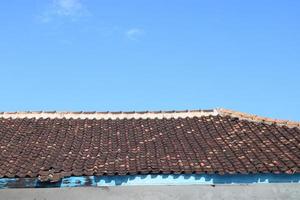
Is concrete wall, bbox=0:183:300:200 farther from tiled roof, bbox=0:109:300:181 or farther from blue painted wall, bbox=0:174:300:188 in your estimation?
tiled roof, bbox=0:109:300:181

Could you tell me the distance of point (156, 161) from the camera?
10.4m

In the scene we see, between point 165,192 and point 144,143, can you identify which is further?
point 144,143

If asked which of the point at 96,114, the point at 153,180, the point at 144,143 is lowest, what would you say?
the point at 96,114

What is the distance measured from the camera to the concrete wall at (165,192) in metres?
10.1

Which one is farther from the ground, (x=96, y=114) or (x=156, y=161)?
(x=156, y=161)

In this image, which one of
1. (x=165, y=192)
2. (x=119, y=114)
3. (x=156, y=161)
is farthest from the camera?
(x=119, y=114)

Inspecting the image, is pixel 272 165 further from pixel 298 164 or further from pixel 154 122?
pixel 154 122

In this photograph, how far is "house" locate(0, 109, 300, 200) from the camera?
995 cm

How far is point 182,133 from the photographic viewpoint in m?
12.6

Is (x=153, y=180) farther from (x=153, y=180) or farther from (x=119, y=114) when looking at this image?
(x=119, y=114)

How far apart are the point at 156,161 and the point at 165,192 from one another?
67 cm

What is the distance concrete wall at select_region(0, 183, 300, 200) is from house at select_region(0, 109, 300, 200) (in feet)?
0.07

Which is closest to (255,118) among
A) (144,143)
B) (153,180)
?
(144,143)

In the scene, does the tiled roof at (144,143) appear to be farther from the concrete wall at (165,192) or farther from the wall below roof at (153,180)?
the concrete wall at (165,192)
